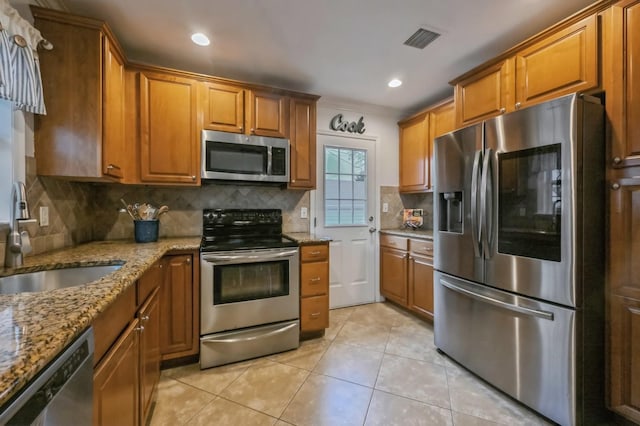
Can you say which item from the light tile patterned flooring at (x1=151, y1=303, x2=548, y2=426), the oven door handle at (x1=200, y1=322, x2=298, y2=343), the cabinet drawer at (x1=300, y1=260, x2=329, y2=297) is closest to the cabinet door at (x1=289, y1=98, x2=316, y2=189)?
the cabinet drawer at (x1=300, y1=260, x2=329, y2=297)

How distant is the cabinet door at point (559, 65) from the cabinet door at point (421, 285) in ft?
5.26

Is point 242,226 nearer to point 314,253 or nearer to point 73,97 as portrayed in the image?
point 314,253

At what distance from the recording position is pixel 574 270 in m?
1.44

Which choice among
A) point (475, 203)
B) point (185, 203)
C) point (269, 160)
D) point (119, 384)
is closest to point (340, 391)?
point (119, 384)

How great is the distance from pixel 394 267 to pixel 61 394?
301 centimetres

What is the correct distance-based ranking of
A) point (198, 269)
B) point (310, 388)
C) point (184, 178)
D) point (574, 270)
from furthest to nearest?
point (184, 178) → point (198, 269) → point (310, 388) → point (574, 270)

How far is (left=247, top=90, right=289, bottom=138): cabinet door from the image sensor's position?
2.52 metres

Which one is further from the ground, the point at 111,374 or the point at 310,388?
the point at 111,374

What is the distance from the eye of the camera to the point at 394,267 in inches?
128

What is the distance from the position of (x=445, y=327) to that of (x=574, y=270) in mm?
1044

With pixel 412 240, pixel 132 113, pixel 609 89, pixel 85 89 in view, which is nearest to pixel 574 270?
pixel 609 89

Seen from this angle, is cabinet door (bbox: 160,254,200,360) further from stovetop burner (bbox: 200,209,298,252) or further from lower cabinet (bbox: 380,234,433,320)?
lower cabinet (bbox: 380,234,433,320)

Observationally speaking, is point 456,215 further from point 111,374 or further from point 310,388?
point 111,374

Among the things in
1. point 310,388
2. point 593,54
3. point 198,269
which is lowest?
point 310,388
